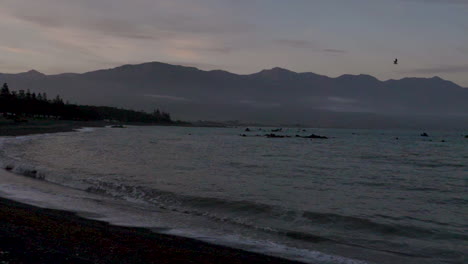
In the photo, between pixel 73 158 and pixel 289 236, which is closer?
pixel 289 236

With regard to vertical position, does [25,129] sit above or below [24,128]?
below

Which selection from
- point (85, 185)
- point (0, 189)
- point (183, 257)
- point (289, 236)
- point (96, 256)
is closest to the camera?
point (96, 256)

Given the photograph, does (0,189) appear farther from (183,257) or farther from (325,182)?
(325,182)

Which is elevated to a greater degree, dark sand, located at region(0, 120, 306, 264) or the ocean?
dark sand, located at region(0, 120, 306, 264)

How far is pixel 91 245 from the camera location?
32.5ft

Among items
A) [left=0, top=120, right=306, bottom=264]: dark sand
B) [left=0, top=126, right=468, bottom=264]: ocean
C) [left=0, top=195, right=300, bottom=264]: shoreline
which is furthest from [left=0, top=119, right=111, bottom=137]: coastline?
[left=0, top=120, right=306, bottom=264]: dark sand

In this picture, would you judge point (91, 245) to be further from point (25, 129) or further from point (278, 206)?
point (25, 129)

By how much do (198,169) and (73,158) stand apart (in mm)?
12038

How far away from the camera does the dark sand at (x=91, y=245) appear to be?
8773 mm

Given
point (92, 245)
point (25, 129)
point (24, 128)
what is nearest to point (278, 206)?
point (92, 245)

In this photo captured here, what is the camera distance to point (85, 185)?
2242 centimetres

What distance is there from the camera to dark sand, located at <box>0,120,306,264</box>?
8.77 meters

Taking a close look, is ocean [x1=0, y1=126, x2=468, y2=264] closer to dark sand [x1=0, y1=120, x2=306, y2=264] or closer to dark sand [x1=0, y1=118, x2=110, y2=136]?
dark sand [x1=0, y1=120, x2=306, y2=264]

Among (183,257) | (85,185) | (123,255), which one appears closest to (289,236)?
(183,257)
